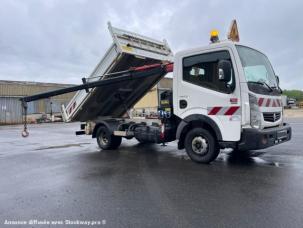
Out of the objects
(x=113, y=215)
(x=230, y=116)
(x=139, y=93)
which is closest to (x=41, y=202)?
(x=113, y=215)

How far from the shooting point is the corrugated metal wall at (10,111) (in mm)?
28711

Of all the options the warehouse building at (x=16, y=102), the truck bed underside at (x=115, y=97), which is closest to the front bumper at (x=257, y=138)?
the truck bed underside at (x=115, y=97)

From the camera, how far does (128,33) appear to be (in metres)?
7.56

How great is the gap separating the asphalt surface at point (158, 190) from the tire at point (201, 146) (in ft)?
0.78

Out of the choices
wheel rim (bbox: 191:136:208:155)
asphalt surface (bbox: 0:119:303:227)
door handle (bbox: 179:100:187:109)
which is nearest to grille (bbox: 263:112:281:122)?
asphalt surface (bbox: 0:119:303:227)

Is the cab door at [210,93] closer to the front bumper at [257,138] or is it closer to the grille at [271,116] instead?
the front bumper at [257,138]

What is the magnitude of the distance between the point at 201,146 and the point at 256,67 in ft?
7.11

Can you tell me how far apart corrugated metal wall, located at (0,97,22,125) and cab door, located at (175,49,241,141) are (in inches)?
1089

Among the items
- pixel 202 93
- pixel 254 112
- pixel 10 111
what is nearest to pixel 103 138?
pixel 202 93

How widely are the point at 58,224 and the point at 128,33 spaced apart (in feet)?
18.6

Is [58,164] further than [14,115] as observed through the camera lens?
No

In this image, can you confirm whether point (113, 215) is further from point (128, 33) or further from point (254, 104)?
point (128, 33)

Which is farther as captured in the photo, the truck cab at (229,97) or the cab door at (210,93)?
the cab door at (210,93)

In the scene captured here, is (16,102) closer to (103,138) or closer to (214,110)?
(103,138)
